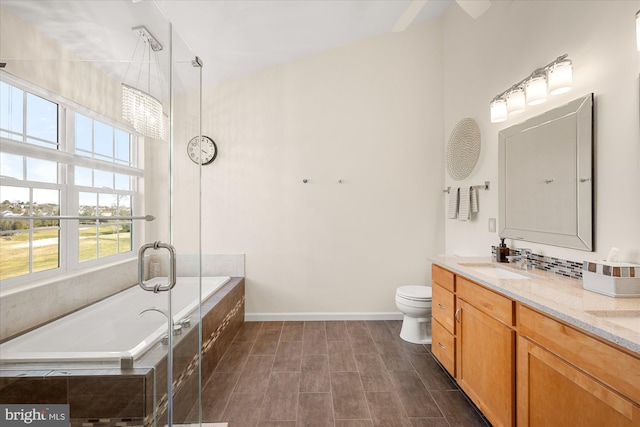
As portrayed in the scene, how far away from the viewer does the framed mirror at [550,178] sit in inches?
65.8

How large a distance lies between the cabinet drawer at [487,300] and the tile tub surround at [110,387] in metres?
1.60

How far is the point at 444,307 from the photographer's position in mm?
2240

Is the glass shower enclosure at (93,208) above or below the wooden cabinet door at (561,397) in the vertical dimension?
above

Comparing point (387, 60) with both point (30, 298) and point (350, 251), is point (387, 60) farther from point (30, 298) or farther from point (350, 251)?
point (30, 298)

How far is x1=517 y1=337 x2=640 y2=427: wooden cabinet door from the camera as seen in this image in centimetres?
95

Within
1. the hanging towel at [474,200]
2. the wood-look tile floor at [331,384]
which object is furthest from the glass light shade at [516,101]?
the wood-look tile floor at [331,384]

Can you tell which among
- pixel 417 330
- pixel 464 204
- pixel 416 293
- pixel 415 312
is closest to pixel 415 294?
pixel 416 293

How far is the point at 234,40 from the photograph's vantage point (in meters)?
2.78

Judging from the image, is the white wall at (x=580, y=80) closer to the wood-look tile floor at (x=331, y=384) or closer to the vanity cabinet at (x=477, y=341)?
the vanity cabinet at (x=477, y=341)

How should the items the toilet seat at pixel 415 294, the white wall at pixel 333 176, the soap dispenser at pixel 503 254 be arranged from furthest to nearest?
the white wall at pixel 333 176
the toilet seat at pixel 415 294
the soap dispenser at pixel 503 254

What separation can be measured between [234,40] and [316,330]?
2939mm

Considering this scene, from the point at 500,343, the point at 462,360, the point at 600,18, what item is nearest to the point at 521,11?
the point at 600,18

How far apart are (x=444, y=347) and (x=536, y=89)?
1.85m

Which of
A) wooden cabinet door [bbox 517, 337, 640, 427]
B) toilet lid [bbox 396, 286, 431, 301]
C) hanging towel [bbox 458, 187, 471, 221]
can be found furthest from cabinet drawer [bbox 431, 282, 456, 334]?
hanging towel [bbox 458, 187, 471, 221]
